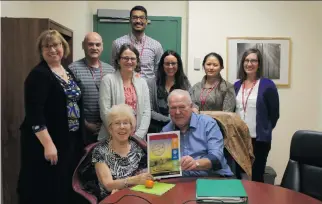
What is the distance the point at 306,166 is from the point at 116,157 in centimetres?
121

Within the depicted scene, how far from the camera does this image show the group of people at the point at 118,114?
2076 millimetres

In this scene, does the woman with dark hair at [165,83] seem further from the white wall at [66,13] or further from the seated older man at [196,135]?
the white wall at [66,13]

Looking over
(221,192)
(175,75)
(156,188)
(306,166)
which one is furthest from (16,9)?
(306,166)

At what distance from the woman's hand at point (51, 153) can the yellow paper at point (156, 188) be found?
0.71 m

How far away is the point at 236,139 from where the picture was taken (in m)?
2.39

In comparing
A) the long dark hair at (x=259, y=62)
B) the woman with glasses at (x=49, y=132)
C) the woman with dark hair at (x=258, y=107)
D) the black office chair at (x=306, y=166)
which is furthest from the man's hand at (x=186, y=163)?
the long dark hair at (x=259, y=62)

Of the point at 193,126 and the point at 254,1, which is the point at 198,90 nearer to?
the point at 193,126

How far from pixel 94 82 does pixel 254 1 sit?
8.01 feet

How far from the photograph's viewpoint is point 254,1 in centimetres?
409

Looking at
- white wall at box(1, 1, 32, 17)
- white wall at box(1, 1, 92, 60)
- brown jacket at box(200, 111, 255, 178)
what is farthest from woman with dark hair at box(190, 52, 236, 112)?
white wall at box(1, 1, 32, 17)

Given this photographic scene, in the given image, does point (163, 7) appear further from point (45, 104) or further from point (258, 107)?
point (45, 104)

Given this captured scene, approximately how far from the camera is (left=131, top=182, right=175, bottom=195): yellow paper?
1696mm

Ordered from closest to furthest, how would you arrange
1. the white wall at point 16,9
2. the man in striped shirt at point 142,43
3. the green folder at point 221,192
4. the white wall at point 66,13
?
the green folder at point 221,192 → the man in striped shirt at point 142,43 → the white wall at point 16,9 → the white wall at point 66,13

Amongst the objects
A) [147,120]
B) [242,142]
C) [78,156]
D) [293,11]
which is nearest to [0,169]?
[78,156]
